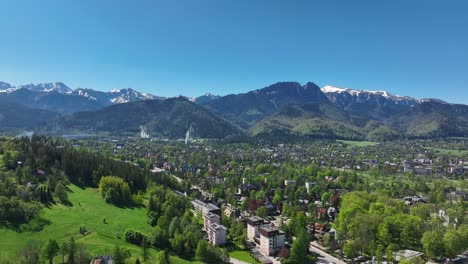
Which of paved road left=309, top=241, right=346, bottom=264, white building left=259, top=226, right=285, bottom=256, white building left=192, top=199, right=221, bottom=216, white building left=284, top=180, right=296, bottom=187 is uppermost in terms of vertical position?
white building left=284, top=180, right=296, bottom=187

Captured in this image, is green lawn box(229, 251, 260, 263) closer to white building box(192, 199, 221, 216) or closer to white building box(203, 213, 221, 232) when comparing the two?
white building box(203, 213, 221, 232)

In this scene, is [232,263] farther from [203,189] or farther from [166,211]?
[203,189]

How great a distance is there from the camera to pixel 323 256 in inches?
2758

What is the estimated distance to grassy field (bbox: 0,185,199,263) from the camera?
5938cm

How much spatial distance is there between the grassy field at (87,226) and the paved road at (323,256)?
2686 centimetres

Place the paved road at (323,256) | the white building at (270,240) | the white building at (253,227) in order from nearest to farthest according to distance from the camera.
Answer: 1. the paved road at (323,256)
2. the white building at (270,240)
3. the white building at (253,227)

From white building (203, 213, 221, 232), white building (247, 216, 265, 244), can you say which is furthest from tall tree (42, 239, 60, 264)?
white building (247, 216, 265, 244)

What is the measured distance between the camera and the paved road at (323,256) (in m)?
67.4

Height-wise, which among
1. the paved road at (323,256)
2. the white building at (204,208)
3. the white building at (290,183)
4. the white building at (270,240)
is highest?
the white building at (290,183)

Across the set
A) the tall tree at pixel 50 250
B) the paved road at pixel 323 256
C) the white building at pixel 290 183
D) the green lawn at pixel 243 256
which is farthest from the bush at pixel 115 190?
the white building at pixel 290 183

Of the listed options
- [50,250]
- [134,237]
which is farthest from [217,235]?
[50,250]

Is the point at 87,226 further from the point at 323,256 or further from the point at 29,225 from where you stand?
the point at 323,256

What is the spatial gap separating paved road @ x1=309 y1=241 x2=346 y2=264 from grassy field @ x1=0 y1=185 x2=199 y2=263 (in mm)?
26864

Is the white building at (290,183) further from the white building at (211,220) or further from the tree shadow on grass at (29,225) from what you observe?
the tree shadow on grass at (29,225)
